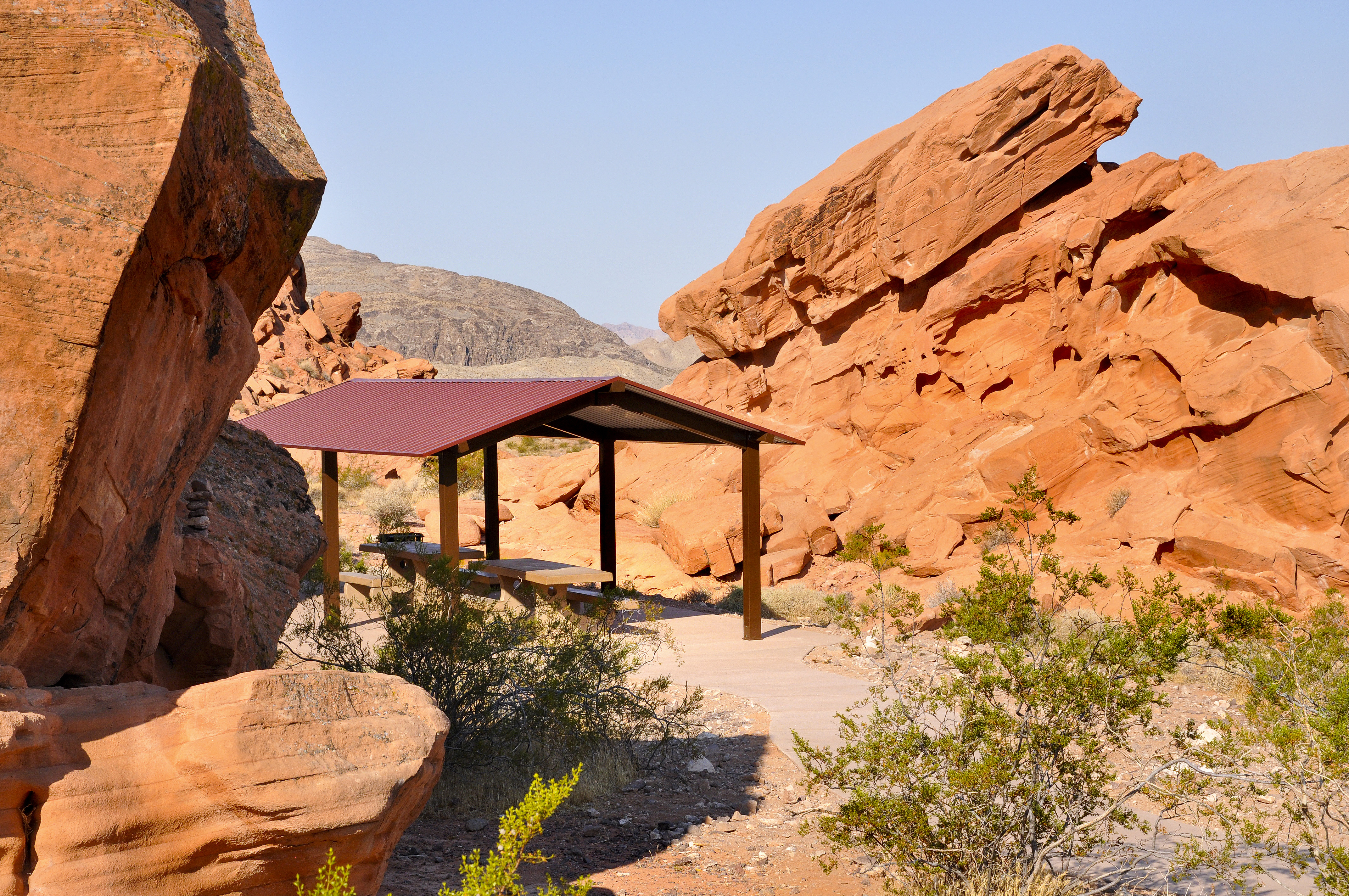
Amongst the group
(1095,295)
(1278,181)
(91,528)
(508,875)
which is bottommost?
(508,875)

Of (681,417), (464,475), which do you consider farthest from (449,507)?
(464,475)

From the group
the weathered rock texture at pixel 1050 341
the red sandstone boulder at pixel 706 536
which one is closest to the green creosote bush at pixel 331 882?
the weathered rock texture at pixel 1050 341

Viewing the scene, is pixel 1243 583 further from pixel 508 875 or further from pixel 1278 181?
pixel 508 875

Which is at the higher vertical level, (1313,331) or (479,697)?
(1313,331)

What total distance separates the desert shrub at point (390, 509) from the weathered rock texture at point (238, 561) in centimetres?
1385

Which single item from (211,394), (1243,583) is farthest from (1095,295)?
(211,394)

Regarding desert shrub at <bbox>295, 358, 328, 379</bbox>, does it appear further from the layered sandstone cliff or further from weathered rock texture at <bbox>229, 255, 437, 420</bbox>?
the layered sandstone cliff

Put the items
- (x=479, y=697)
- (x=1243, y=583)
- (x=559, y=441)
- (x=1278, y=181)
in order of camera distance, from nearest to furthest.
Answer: (x=479, y=697) → (x=1243, y=583) → (x=1278, y=181) → (x=559, y=441)

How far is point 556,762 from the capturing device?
692cm

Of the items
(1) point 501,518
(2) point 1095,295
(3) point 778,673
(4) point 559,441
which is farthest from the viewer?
(4) point 559,441

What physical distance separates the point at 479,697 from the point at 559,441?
30290 millimetres

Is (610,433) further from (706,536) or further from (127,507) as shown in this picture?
(127,507)

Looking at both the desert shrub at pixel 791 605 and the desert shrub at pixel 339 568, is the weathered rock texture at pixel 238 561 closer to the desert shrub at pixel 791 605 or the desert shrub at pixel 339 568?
the desert shrub at pixel 339 568

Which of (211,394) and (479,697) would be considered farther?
(479,697)
